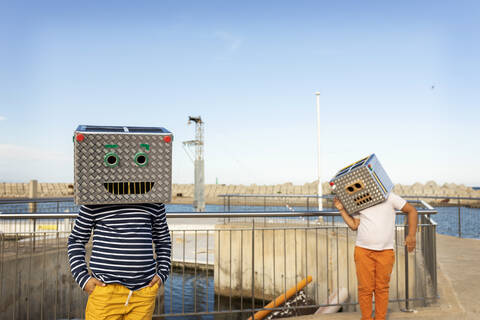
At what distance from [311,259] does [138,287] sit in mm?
9662

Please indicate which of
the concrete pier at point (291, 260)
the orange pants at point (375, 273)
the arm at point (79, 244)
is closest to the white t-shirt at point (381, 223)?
the orange pants at point (375, 273)

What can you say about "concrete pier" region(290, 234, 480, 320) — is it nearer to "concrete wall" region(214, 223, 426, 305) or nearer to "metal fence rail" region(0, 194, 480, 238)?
"metal fence rail" region(0, 194, 480, 238)

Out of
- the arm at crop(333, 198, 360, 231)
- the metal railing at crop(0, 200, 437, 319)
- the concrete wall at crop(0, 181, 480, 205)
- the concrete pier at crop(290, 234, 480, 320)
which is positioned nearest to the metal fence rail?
the metal railing at crop(0, 200, 437, 319)

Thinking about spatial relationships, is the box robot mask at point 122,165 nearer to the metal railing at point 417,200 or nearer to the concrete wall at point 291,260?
the metal railing at point 417,200

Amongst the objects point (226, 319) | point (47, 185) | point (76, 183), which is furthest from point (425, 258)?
point (47, 185)

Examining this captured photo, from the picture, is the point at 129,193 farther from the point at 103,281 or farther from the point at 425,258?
the point at 425,258

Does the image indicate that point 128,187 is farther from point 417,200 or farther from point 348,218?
point 417,200

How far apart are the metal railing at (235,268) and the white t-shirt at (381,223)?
1.19 metres

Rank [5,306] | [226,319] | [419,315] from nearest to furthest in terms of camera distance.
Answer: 1. [419,315]
2. [5,306]
3. [226,319]

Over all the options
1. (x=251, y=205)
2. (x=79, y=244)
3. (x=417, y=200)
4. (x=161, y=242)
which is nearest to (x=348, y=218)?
(x=161, y=242)

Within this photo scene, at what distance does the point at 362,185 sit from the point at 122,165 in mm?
2313

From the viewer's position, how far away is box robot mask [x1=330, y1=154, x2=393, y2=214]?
3594 millimetres

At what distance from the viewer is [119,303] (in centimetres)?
231

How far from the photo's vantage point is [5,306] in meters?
Result: 7.03
